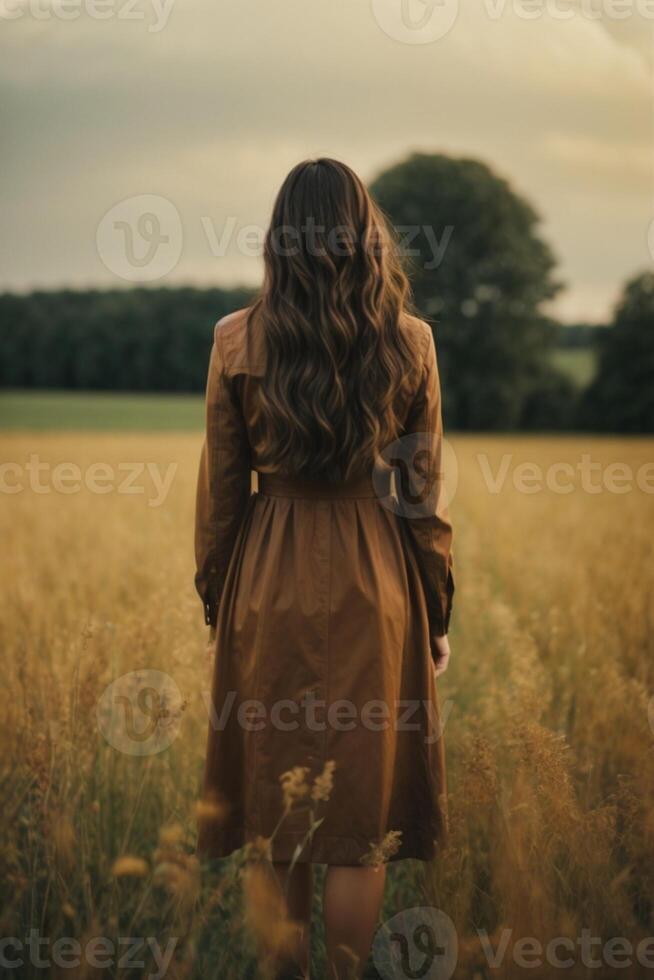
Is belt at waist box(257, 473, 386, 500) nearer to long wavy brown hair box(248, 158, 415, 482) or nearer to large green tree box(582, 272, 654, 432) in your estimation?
long wavy brown hair box(248, 158, 415, 482)

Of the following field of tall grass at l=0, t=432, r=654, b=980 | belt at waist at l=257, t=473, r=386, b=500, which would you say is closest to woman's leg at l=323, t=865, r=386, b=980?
field of tall grass at l=0, t=432, r=654, b=980

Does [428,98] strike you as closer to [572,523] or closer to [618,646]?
[572,523]

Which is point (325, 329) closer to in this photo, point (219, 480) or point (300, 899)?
point (219, 480)

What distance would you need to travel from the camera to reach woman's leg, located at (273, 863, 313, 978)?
2254mm

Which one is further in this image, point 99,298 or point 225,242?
point 99,298

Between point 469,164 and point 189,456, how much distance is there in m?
21.5

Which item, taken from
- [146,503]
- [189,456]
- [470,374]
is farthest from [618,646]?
[470,374]

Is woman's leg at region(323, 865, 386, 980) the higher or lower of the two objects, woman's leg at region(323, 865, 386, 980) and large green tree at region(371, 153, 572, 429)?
the lower

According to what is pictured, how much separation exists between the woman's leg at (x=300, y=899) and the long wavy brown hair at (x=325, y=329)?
43.4 inches

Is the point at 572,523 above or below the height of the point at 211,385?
below

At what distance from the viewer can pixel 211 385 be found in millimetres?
2197

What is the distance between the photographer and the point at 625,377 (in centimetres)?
3638

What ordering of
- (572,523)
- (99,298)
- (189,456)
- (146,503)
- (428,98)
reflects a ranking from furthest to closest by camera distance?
(99,298), (428,98), (189,456), (146,503), (572,523)

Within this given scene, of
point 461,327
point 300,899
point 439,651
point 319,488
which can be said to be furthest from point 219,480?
point 461,327
